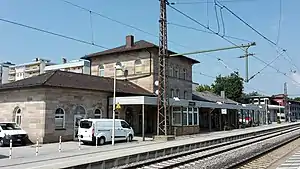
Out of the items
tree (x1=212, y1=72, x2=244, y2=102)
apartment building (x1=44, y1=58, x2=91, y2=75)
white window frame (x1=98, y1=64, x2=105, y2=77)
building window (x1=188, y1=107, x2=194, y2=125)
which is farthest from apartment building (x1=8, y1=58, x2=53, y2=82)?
building window (x1=188, y1=107, x2=194, y2=125)

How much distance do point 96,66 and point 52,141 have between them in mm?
19975

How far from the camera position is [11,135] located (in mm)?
23719

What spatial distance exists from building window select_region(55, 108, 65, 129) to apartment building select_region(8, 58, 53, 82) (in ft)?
272

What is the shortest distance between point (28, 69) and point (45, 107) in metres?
95.0

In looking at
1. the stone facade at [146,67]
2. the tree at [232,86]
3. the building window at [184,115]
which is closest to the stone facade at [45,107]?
the stone facade at [146,67]

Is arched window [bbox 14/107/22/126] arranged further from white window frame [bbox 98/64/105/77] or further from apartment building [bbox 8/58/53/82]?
apartment building [bbox 8/58/53/82]

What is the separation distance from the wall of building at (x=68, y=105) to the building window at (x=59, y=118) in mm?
239

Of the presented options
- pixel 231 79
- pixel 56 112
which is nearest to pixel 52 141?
pixel 56 112

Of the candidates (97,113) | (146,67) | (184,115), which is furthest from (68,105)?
(146,67)

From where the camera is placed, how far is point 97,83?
33.4 meters

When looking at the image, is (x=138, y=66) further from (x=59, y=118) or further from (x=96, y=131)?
(x=96, y=131)

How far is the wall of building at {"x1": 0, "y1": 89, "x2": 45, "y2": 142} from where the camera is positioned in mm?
26250

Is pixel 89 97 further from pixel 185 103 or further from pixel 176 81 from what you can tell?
pixel 176 81

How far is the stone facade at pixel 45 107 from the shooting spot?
2625 cm
